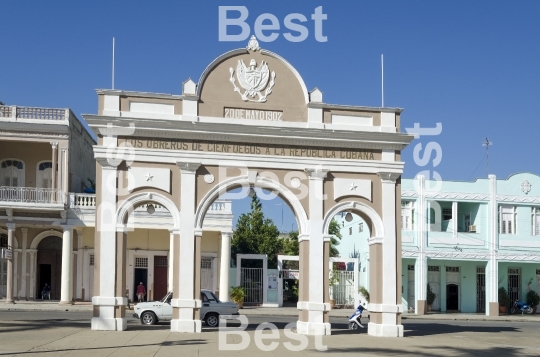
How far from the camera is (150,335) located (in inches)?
800

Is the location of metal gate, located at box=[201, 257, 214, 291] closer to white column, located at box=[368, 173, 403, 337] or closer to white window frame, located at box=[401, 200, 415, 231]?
white window frame, located at box=[401, 200, 415, 231]

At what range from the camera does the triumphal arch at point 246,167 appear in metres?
21.8

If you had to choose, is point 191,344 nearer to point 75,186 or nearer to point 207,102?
point 207,102

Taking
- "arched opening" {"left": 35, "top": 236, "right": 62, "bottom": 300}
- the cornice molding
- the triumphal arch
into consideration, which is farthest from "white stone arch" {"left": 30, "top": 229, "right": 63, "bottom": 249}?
the cornice molding

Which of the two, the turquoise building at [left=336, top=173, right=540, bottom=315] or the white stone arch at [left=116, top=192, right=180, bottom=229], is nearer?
the white stone arch at [left=116, top=192, right=180, bottom=229]

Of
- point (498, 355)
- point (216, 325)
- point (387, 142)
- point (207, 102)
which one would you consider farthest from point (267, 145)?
Result: point (498, 355)

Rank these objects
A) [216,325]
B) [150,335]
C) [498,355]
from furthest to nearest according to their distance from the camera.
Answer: [216,325], [150,335], [498,355]

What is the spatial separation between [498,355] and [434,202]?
2043 cm

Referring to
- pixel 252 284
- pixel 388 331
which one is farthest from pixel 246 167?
pixel 252 284

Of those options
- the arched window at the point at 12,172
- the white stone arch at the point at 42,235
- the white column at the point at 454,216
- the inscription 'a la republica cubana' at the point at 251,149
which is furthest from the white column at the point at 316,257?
the arched window at the point at 12,172

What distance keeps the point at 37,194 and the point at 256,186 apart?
47.2 ft

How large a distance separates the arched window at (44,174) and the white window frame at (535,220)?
81.5ft

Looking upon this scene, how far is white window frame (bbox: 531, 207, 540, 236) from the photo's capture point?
38344 mm

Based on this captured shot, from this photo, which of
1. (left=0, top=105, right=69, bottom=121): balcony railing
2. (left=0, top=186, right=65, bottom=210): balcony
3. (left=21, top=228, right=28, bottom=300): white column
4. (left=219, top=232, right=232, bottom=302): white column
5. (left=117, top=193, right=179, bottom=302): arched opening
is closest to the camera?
(left=0, top=186, right=65, bottom=210): balcony
